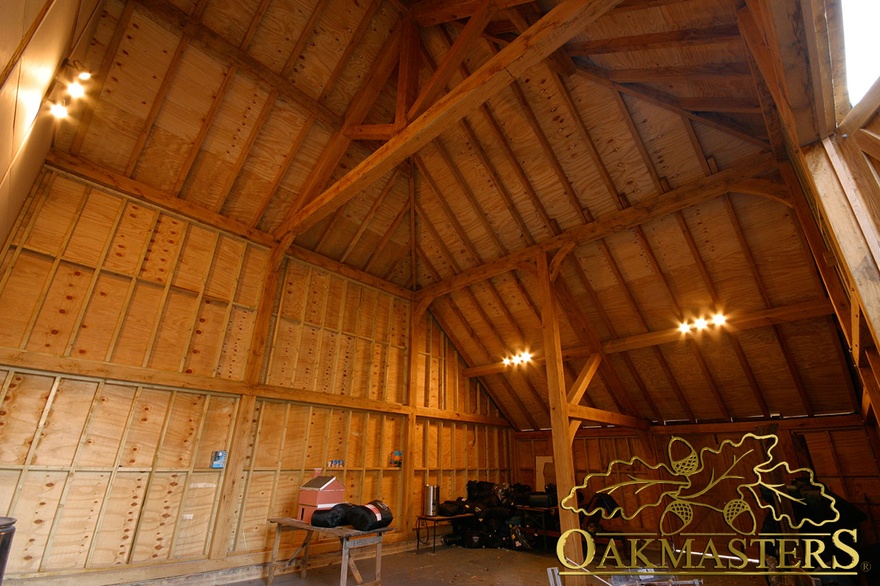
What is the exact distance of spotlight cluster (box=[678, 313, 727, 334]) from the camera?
22.8ft

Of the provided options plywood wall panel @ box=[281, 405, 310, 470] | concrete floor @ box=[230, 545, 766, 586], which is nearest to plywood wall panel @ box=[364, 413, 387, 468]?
plywood wall panel @ box=[281, 405, 310, 470]

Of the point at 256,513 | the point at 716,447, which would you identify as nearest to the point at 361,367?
the point at 256,513

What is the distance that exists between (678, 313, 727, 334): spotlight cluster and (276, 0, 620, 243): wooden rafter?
556 centimetres

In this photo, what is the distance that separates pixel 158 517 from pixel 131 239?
3.91 m

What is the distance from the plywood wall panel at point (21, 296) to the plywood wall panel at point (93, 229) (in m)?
0.31

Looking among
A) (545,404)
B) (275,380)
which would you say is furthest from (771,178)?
(275,380)

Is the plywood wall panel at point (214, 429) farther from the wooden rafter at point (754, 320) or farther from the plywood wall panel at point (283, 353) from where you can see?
the wooden rafter at point (754, 320)

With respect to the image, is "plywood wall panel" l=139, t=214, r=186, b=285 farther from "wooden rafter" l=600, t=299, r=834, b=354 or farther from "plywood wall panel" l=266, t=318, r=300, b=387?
"wooden rafter" l=600, t=299, r=834, b=354

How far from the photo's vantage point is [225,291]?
6.70 metres

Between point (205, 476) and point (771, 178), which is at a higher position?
point (771, 178)

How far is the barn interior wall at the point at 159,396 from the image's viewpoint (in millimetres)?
4812

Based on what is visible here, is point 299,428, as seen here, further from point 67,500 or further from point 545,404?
point 545,404

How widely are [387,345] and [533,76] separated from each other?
19.5 feet

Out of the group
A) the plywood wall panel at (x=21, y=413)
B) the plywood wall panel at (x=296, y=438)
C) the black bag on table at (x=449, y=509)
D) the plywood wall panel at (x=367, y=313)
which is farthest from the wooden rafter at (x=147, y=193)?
the black bag on table at (x=449, y=509)
